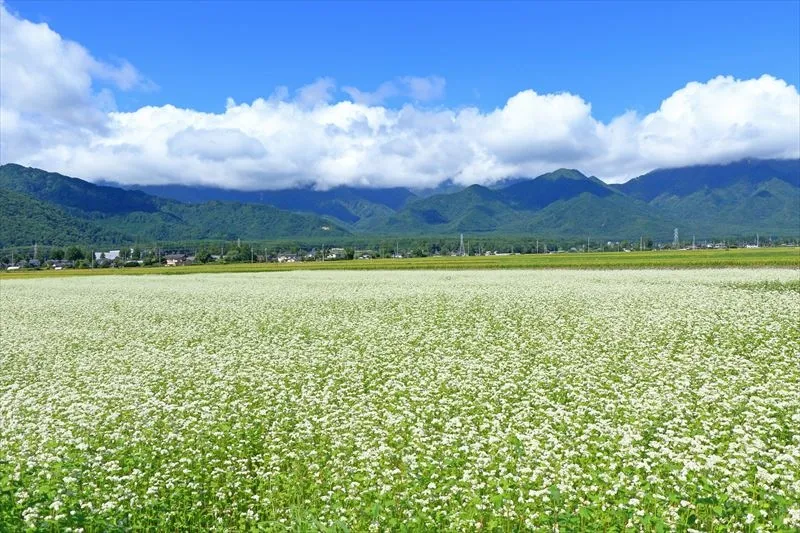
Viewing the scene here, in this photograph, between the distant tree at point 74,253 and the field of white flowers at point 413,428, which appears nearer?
the field of white flowers at point 413,428

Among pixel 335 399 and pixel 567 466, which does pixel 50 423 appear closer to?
pixel 335 399

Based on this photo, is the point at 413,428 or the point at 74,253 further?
the point at 74,253

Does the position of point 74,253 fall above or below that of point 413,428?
above

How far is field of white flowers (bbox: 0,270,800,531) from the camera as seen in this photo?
8.34m

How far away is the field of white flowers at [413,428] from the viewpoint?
8344 mm

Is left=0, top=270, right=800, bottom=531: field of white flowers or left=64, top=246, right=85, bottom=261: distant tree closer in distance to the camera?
left=0, top=270, right=800, bottom=531: field of white flowers

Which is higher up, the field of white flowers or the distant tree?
the distant tree

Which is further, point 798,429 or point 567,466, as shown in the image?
point 798,429

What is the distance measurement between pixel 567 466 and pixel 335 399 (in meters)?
6.71

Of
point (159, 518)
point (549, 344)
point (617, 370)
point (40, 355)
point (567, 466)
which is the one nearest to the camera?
point (159, 518)

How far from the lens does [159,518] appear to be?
852cm

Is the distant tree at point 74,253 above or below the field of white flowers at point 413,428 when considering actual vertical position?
above

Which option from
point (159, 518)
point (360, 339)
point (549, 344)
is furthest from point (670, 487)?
point (360, 339)

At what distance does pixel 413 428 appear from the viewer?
11.7m
